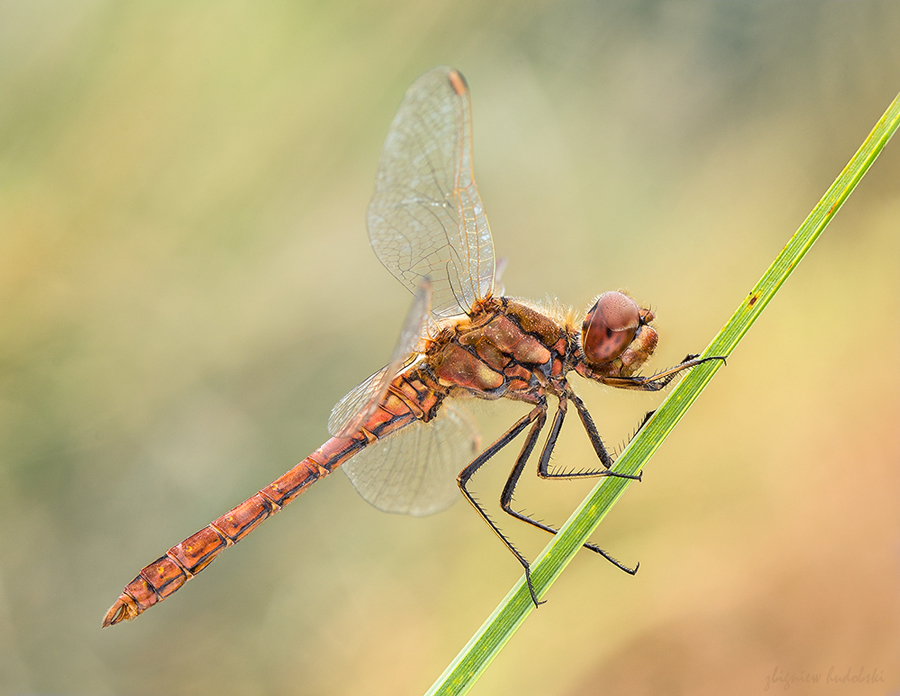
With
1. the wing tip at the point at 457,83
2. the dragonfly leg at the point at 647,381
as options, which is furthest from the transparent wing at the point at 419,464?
the wing tip at the point at 457,83

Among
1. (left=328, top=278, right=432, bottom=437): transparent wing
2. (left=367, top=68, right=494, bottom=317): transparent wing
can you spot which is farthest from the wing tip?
(left=328, top=278, right=432, bottom=437): transparent wing

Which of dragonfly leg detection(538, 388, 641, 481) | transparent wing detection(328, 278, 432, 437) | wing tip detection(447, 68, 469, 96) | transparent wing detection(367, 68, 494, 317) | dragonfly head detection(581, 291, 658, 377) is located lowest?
dragonfly leg detection(538, 388, 641, 481)

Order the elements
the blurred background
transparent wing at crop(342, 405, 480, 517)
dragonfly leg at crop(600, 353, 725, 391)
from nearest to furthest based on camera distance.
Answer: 1. dragonfly leg at crop(600, 353, 725, 391)
2. transparent wing at crop(342, 405, 480, 517)
3. the blurred background

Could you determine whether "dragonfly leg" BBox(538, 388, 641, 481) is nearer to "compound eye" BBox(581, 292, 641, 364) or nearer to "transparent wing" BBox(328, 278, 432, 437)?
"compound eye" BBox(581, 292, 641, 364)

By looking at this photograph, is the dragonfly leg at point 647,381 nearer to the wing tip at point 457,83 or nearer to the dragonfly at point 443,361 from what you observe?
the dragonfly at point 443,361

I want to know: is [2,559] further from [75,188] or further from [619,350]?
[619,350]

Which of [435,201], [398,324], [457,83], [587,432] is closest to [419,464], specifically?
[587,432]

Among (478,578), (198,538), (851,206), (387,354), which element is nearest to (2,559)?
(198,538)
